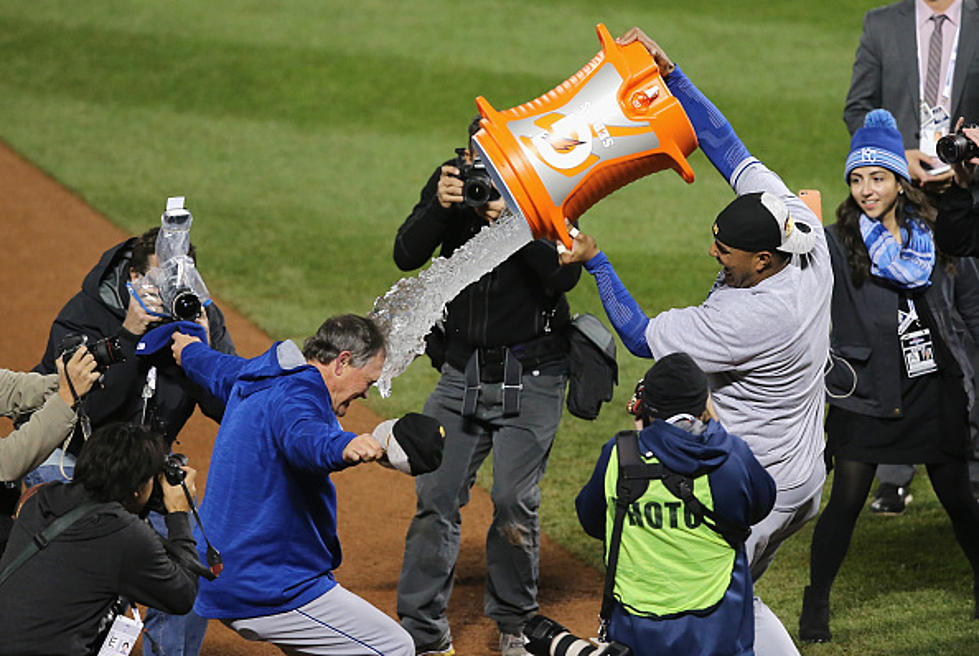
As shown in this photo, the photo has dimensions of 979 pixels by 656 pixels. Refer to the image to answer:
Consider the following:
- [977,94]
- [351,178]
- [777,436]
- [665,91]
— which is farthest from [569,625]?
[351,178]

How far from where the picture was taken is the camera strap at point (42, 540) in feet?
12.1

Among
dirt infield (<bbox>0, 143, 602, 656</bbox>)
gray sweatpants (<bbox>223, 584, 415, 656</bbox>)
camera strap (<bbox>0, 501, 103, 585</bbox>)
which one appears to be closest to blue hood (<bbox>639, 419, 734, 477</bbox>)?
gray sweatpants (<bbox>223, 584, 415, 656</bbox>)

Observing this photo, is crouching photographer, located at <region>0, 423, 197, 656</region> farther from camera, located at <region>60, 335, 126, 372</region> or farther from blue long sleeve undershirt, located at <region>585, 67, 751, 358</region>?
blue long sleeve undershirt, located at <region>585, 67, 751, 358</region>

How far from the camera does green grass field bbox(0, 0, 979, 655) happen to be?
34.8 feet

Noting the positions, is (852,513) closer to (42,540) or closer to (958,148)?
(958,148)

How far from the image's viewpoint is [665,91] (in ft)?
12.6

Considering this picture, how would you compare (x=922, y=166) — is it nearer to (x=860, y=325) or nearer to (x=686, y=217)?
(x=860, y=325)

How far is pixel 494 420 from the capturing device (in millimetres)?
5617

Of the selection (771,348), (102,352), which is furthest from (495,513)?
(102,352)

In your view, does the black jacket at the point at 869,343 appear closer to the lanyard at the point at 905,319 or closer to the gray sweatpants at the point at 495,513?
the lanyard at the point at 905,319

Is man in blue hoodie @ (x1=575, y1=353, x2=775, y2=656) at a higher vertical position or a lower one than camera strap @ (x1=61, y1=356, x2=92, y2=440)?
lower

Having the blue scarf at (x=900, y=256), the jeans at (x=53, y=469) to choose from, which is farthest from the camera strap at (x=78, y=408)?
the blue scarf at (x=900, y=256)

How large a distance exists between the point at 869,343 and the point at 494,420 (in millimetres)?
1740

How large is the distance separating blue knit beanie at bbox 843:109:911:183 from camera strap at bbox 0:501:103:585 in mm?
3779
